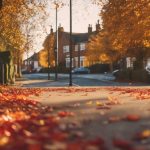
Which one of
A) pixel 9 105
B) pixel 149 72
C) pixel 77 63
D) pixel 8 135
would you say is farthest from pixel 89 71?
pixel 8 135

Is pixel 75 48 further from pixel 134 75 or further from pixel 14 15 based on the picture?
pixel 14 15

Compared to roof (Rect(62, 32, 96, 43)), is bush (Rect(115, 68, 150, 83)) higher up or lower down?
lower down

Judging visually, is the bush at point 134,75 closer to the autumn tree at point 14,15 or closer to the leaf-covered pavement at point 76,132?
the autumn tree at point 14,15

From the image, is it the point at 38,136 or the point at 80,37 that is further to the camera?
the point at 80,37

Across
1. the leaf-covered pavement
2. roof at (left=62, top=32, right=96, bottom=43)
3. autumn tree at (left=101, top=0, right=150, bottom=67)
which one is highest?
roof at (left=62, top=32, right=96, bottom=43)

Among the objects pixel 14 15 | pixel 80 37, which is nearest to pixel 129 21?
pixel 14 15

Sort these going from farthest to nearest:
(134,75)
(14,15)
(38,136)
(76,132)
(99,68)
Result: (99,68) → (134,75) → (14,15) → (76,132) → (38,136)

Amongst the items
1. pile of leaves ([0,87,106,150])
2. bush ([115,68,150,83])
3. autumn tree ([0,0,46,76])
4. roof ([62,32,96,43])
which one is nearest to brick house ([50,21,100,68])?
roof ([62,32,96,43])

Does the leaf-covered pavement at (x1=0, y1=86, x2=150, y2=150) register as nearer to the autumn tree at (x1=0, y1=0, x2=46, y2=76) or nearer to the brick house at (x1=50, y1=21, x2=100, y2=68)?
the autumn tree at (x1=0, y1=0, x2=46, y2=76)

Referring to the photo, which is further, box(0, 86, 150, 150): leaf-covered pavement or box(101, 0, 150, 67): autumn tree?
box(101, 0, 150, 67): autumn tree

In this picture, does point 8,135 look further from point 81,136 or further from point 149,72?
point 149,72

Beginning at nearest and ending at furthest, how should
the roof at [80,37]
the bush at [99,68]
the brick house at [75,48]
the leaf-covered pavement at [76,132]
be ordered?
1. the leaf-covered pavement at [76,132]
2. the bush at [99,68]
3. the brick house at [75,48]
4. the roof at [80,37]

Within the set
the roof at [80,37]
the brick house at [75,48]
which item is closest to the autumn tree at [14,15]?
the brick house at [75,48]

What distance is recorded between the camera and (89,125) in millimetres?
10086
